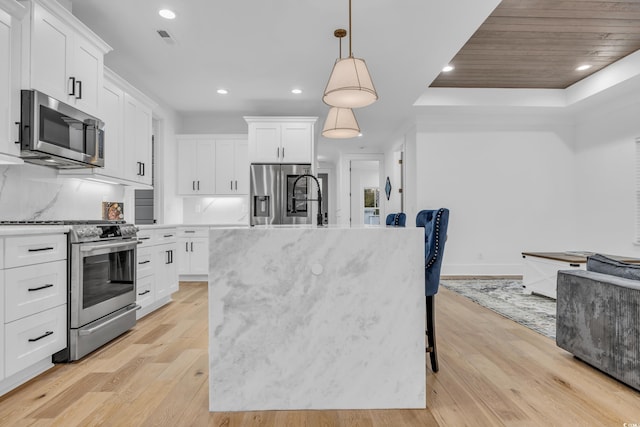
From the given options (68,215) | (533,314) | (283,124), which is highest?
(283,124)

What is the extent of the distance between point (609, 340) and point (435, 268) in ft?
3.53

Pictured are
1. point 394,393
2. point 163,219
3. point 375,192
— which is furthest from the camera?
point 375,192

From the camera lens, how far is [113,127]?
3.47 m

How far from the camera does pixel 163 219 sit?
17.2 feet

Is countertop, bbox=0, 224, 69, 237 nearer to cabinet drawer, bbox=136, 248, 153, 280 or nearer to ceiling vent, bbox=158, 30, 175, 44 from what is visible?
cabinet drawer, bbox=136, 248, 153, 280

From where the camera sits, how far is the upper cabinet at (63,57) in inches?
93.7

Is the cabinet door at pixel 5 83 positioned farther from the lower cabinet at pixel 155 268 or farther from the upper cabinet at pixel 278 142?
the upper cabinet at pixel 278 142

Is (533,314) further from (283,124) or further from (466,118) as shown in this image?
(283,124)

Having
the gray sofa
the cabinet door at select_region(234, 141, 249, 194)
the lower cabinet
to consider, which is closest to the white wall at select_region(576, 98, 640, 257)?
the gray sofa

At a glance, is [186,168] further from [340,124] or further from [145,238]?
[340,124]

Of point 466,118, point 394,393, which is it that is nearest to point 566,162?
point 466,118

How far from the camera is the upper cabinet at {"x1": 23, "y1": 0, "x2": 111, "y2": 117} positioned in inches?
93.7

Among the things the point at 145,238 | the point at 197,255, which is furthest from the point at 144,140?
the point at 197,255

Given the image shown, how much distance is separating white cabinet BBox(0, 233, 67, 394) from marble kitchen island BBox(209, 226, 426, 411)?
3.82 ft
